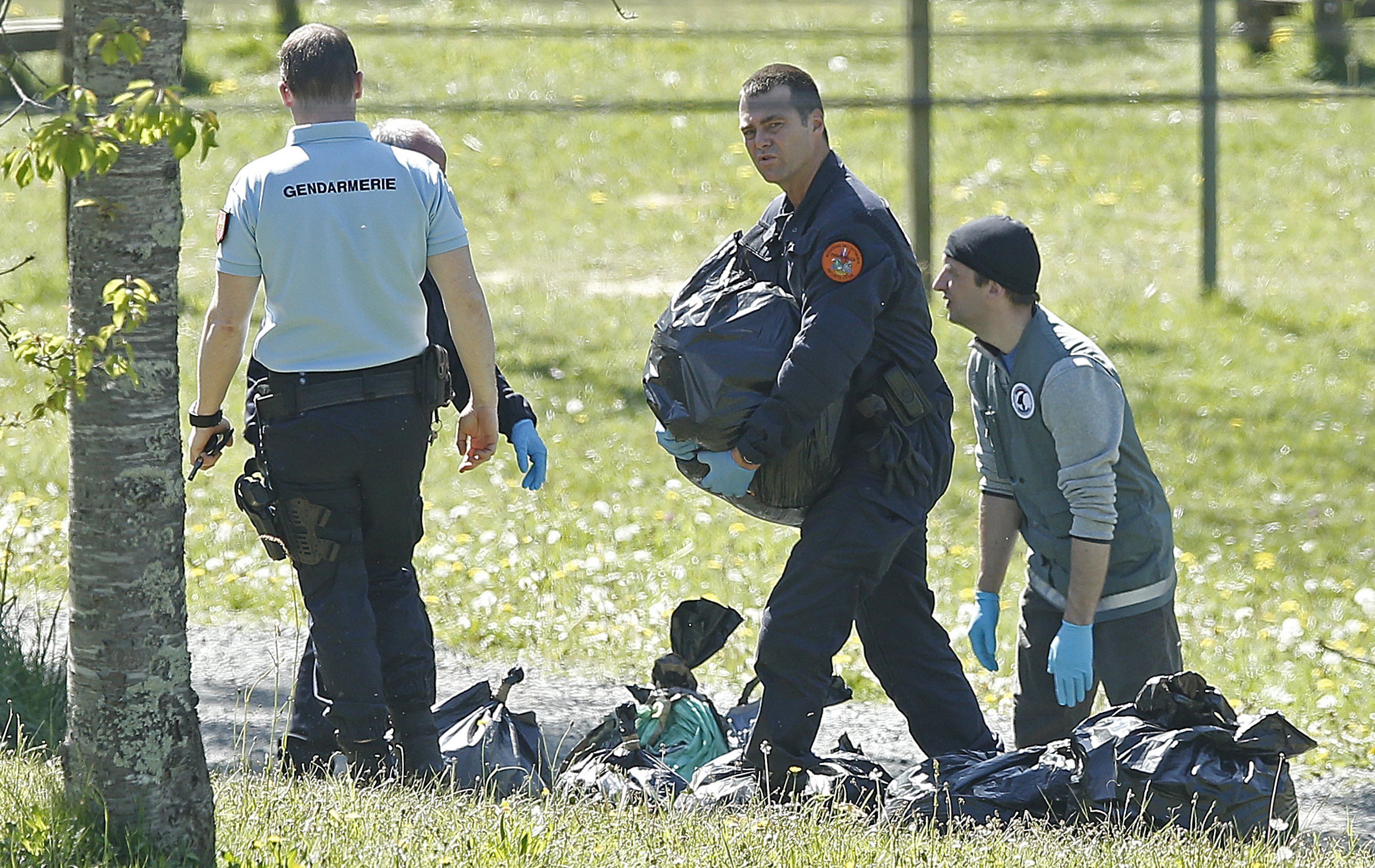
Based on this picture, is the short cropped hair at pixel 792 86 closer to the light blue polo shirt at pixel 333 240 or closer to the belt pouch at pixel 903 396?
the belt pouch at pixel 903 396

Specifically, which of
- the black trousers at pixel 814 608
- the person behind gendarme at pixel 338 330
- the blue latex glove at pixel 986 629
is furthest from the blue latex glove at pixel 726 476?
the blue latex glove at pixel 986 629

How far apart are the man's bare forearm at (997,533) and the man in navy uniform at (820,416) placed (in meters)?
0.27

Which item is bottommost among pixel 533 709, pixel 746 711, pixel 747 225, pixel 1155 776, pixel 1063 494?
pixel 533 709

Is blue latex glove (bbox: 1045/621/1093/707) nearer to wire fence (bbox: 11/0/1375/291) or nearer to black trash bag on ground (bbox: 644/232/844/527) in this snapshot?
black trash bag on ground (bbox: 644/232/844/527)

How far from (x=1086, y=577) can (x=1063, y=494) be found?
229 millimetres

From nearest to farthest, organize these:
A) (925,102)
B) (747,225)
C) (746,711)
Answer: (746,711) < (925,102) < (747,225)

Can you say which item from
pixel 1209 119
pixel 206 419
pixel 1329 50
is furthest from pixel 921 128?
pixel 1329 50

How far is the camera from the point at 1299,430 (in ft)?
27.1

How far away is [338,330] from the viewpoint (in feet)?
11.4

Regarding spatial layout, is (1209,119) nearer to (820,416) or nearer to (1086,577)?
(1086,577)

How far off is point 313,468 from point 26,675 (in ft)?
5.08

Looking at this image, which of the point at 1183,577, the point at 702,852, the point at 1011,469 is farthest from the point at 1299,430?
the point at 702,852

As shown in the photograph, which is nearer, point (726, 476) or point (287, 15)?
point (726, 476)

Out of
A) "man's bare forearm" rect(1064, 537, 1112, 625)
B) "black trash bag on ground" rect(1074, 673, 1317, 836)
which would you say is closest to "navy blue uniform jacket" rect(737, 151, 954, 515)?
"man's bare forearm" rect(1064, 537, 1112, 625)
